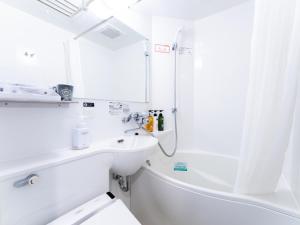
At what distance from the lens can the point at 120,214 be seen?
69cm

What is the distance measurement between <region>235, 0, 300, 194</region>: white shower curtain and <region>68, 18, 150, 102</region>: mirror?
1018mm

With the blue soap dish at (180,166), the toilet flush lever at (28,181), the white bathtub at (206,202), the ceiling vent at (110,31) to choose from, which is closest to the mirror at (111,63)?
the ceiling vent at (110,31)

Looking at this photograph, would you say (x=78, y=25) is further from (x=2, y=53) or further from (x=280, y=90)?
(x=280, y=90)

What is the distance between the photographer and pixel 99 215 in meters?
0.67

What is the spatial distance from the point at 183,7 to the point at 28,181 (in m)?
1.97

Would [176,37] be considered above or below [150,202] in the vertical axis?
above

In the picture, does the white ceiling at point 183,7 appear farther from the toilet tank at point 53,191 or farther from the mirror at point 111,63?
the toilet tank at point 53,191

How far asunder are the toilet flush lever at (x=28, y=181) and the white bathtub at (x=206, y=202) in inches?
32.5

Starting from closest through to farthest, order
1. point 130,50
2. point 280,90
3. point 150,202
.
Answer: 1. point 280,90
2. point 150,202
3. point 130,50

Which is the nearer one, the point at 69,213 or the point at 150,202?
the point at 69,213

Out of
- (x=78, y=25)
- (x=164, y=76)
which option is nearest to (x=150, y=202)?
(x=164, y=76)

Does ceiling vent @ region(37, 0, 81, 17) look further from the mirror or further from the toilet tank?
the toilet tank

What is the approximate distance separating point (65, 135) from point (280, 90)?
1.21 meters

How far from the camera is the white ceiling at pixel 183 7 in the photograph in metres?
1.58
